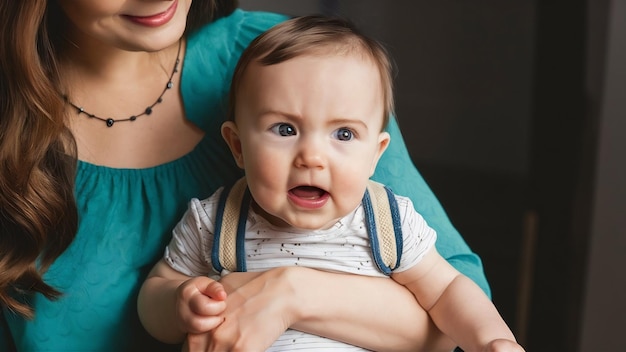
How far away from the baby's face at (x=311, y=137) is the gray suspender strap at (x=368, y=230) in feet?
0.20

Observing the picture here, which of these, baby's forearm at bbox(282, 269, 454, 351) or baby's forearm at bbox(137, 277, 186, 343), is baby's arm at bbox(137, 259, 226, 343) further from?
baby's forearm at bbox(282, 269, 454, 351)

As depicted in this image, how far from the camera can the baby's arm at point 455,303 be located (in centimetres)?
117

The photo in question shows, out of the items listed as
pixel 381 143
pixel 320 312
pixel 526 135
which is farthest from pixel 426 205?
pixel 526 135

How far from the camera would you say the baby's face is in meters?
1.15

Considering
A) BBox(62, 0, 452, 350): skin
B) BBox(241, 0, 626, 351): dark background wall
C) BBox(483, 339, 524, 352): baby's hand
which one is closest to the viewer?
BBox(483, 339, 524, 352): baby's hand

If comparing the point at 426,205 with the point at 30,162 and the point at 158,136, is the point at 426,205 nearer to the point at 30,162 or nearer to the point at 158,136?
the point at 158,136

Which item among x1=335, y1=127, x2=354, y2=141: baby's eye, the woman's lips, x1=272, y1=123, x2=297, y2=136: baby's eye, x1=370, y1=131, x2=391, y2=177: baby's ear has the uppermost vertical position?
the woman's lips

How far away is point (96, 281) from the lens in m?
1.35

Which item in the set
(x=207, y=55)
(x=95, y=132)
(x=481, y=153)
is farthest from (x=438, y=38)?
(x=95, y=132)

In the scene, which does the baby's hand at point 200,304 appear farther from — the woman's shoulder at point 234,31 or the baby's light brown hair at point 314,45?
the woman's shoulder at point 234,31

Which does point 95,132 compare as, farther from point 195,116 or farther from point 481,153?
point 481,153

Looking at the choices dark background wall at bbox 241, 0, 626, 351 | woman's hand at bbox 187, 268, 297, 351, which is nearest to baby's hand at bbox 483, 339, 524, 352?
woman's hand at bbox 187, 268, 297, 351

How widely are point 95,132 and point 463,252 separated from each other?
2.01 ft

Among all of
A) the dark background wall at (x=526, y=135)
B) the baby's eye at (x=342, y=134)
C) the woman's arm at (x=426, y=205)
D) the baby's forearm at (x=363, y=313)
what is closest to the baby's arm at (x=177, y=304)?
the baby's forearm at (x=363, y=313)
